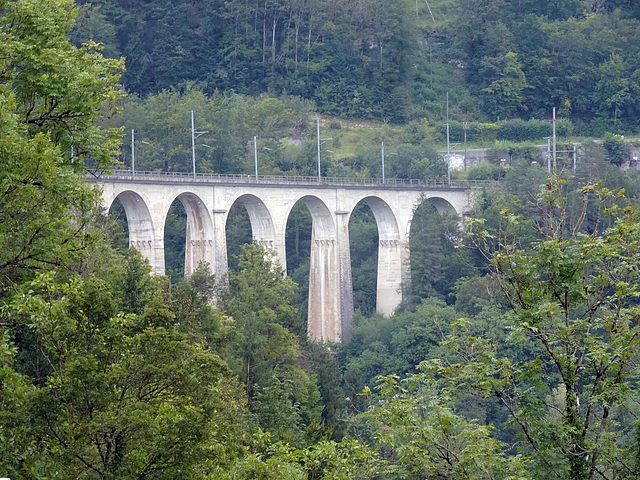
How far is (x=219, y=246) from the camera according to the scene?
2232 inches

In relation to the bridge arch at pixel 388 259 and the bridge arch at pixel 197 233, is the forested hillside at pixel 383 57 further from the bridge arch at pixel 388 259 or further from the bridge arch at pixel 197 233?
the bridge arch at pixel 197 233

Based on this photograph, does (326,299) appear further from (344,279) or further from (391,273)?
(391,273)

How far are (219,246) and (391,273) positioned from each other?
58.2 ft

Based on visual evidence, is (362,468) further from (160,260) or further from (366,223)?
(366,223)

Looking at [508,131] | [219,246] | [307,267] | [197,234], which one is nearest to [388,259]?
[307,267]

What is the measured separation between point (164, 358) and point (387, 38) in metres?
89.1

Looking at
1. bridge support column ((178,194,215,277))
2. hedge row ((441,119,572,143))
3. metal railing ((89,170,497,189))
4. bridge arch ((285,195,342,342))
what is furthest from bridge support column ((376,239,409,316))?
hedge row ((441,119,572,143))

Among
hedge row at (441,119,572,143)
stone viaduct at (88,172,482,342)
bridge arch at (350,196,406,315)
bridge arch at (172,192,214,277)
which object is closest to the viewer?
stone viaduct at (88,172,482,342)

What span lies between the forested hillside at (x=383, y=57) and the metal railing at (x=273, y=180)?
21.5 m

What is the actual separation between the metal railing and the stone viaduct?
0.08m

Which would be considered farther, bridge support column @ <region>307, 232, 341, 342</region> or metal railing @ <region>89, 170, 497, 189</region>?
bridge support column @ <region>307, 232, 341, 342</region>

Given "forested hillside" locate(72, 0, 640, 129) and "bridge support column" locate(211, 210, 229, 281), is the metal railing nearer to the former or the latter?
"bridge support column" locate(211, 210, 229, 281)

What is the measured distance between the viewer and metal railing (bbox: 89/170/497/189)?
177ft

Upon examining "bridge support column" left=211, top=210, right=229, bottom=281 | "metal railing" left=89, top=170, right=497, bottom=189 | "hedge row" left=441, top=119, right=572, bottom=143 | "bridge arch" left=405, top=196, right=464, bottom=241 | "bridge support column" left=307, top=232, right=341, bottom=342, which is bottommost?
"bridge support column" left=307, top=232, right=341, bottom=342
